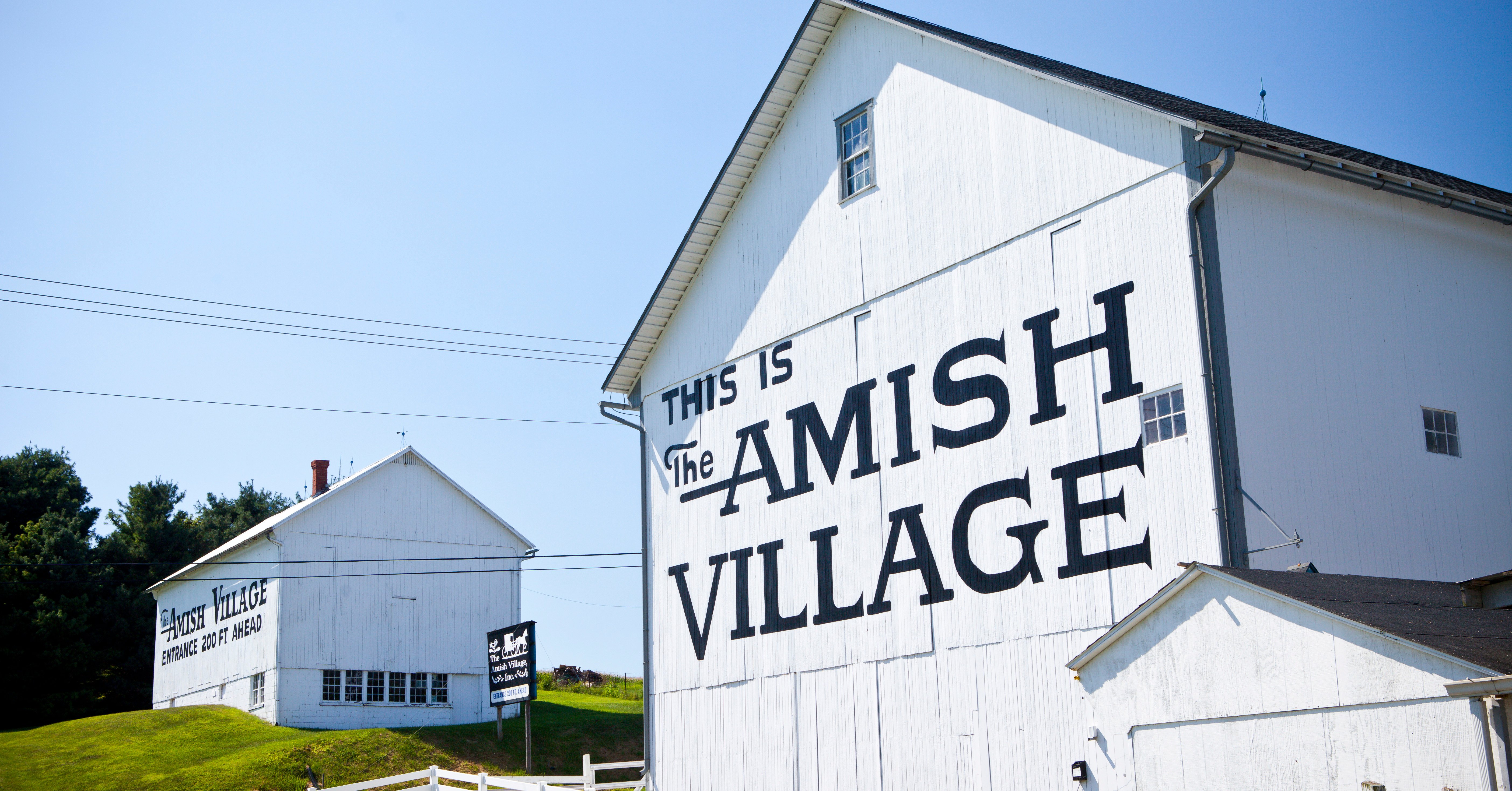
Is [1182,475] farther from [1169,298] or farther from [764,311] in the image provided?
[764,311]

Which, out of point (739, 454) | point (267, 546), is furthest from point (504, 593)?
point (739, 454)

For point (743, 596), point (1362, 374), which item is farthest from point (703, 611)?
point (1362, 374)

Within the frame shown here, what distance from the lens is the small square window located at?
1697cm

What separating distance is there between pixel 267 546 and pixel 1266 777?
33967 mm

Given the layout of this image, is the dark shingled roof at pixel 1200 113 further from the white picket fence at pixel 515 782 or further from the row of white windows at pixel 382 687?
the row of white windows at pixel 382 687

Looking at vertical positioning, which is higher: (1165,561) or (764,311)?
(764,311)

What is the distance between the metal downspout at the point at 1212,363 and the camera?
14.6 m

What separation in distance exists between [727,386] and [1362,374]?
34.8ft

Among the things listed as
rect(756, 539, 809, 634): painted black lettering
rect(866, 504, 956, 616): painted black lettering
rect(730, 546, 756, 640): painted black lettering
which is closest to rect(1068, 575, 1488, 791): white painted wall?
rect(866, 504, 956, 616): painted black lettering

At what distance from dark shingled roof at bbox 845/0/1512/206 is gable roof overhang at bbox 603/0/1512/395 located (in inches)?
1.4

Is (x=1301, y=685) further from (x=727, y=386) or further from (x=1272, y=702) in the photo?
(x=727, y=386)

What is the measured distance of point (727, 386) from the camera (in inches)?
910

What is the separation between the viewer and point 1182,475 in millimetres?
15172

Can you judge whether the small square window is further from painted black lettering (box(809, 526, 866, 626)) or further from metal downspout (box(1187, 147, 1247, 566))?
painted black lettering (box(809, 526, 866, 626))
